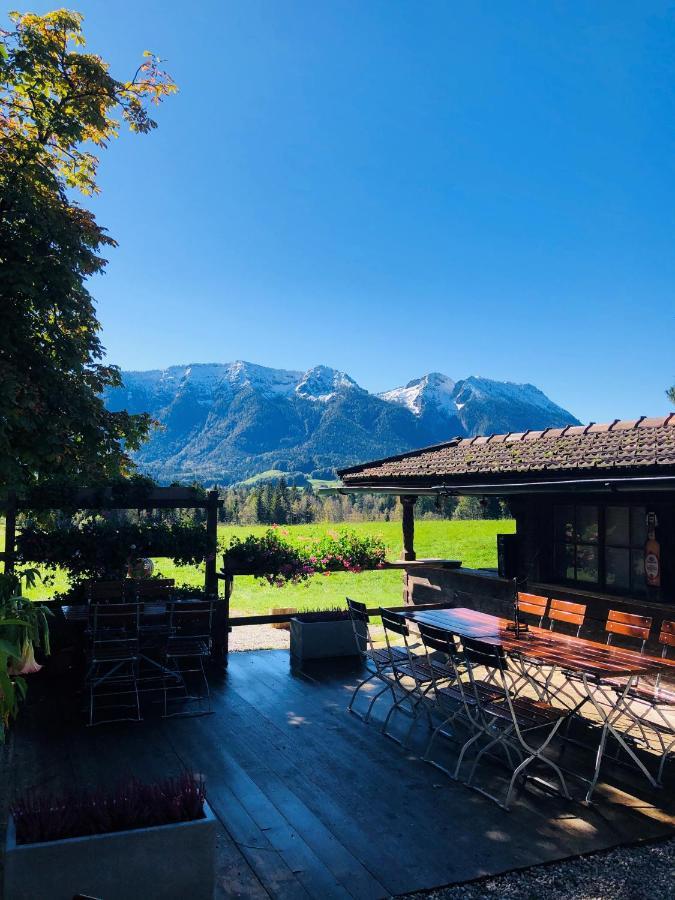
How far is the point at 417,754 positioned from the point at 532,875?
1.77 metres

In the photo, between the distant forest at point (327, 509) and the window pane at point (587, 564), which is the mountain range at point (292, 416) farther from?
the window pane at point (587, 564)

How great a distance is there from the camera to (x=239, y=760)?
4.88 metres

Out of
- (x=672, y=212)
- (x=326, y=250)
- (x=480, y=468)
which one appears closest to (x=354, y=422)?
(x=326, y=250)

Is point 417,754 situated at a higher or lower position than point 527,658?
lower

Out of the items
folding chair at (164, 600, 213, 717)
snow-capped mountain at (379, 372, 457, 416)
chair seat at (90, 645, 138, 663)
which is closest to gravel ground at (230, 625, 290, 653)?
folding chair at (164, 600, 213, 717)

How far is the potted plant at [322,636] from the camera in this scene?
785 centimetres

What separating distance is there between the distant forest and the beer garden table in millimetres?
11656

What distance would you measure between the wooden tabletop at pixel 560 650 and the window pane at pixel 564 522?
3.22 meters

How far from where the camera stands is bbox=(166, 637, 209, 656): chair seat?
21.0 feet

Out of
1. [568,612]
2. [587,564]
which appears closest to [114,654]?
[568,612]

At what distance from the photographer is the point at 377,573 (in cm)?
2083

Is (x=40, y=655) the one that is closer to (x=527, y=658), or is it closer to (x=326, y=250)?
(x=527, y=658)

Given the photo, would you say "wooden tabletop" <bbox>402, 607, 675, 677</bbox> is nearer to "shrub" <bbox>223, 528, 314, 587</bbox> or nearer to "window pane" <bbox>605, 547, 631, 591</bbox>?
"shrub" <bbox>223, 528, 314, 587</bbox>

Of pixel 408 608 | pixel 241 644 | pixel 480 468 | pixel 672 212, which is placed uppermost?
pixel 672 212
